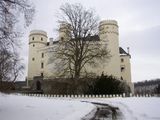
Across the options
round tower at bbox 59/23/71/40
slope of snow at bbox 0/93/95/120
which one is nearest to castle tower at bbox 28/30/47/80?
round tower at bbox 59/23/71/40

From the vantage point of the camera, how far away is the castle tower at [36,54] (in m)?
80.4

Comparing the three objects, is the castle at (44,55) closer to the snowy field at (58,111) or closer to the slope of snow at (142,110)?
the slope of snow at (142,110)

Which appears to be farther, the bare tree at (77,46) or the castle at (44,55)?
the castle at (44,55)

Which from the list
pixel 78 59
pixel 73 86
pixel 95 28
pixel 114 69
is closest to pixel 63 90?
pixel 73 86

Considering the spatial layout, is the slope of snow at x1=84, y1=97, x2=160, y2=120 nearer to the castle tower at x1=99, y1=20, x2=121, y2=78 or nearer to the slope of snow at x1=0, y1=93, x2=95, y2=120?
the slope of snow at x1=0, y1=93, x2=95, y2=120

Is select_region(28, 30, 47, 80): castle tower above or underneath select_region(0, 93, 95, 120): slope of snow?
above

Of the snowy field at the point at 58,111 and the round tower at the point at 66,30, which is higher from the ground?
the round tower at the point at 66,30

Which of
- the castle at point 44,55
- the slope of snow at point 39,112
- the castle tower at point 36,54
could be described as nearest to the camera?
the slope of snow at point 39,112

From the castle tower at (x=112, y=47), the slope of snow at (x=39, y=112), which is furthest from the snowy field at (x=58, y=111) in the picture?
the castle tower at (x=112, y=47)

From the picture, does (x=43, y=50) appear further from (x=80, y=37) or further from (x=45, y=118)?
(x=45, y=118)

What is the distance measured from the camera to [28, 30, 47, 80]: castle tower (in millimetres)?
80438

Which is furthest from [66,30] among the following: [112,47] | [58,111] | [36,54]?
[36,54]

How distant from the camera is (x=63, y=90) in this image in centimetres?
4622

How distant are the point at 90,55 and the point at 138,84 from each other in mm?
104758
